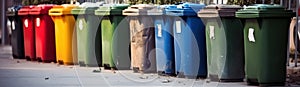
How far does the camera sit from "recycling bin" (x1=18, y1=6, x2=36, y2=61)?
1263 cm

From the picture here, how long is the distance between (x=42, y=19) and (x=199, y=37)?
4.31 m

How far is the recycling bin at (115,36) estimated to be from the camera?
10461 millimetres

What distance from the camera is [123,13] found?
10.3 meters

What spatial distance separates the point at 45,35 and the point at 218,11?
467cm

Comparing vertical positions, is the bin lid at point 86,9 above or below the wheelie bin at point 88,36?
above

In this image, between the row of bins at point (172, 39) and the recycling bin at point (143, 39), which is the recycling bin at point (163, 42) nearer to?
the row of bins at point (172, 39)

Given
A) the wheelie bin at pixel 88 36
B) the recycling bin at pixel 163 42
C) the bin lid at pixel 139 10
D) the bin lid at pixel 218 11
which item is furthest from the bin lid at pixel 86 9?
the bin lid at pixel 218 11

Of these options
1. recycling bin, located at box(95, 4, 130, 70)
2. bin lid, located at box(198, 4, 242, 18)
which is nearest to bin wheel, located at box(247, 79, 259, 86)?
bin lid, located at box(198, 4, 242, 18)

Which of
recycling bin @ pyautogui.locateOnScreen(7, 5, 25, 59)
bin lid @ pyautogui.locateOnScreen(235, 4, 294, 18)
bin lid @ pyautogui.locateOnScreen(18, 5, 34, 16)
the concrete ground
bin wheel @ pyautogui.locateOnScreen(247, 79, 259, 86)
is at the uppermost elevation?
bin lid @ pyautogui.locateOnScreen(235, 4, 294, 18)

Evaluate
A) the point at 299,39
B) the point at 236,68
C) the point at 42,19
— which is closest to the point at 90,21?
the point at 42,19

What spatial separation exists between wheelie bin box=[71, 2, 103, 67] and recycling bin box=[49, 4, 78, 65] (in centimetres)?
25

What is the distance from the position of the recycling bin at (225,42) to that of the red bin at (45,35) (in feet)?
14.2

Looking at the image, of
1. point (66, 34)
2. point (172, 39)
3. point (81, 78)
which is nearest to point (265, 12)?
point (172, 39)

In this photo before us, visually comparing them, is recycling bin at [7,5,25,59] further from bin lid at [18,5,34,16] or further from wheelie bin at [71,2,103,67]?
wheelie bin at [71,2,103,67]
